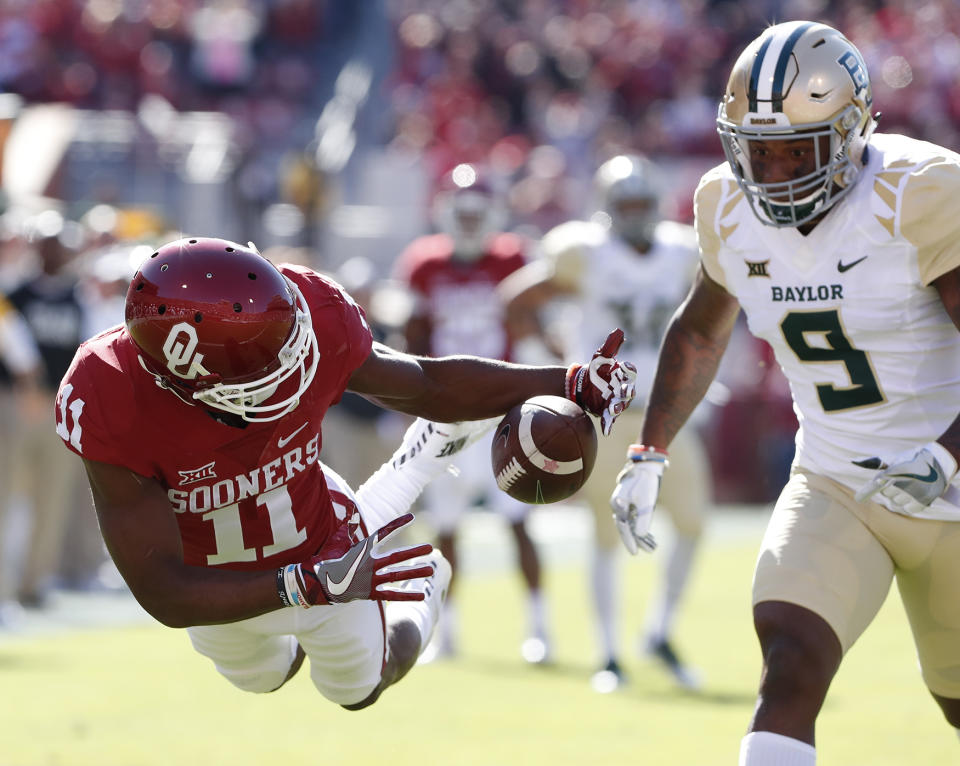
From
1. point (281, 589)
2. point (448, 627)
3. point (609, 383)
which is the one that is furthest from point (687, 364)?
point (448, 627)

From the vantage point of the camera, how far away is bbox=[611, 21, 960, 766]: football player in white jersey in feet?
10.3

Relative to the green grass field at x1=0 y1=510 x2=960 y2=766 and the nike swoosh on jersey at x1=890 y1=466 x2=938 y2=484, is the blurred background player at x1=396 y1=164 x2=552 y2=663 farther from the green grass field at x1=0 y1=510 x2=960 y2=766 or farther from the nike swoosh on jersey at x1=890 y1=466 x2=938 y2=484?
the nike swoosh on jersey at x1=890 y1=466 x2=938 y2=484

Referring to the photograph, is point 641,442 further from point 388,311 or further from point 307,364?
point 388,311

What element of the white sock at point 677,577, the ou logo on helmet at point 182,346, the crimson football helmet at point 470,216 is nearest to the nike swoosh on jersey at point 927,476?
the ou logo on helmet at point 182,346

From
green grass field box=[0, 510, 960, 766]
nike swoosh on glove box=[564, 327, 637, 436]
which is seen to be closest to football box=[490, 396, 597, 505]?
nike swoosh on glove box=[564, 327, 637, 436]

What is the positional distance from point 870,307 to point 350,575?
1.28 metres

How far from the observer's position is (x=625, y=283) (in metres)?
6.14

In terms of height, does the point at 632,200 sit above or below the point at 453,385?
below

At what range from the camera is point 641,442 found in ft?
12.1

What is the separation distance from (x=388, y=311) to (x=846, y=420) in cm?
582

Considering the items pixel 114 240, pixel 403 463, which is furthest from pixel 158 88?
pixel 403 463

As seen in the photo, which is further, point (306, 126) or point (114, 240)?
point (306, 126)

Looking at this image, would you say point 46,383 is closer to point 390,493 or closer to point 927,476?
A: point 390,493

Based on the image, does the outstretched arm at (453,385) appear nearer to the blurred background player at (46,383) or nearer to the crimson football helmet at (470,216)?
the crimson football helmet at (470,216)
